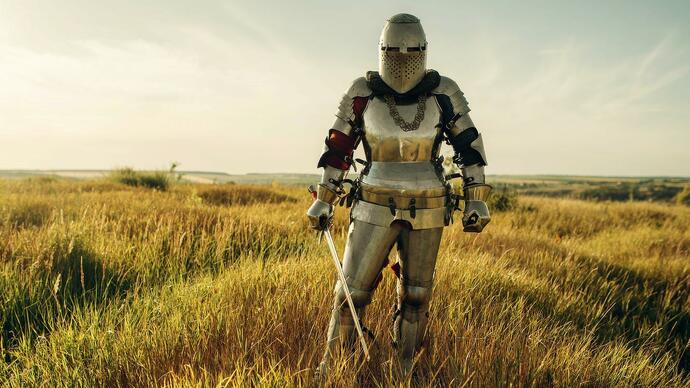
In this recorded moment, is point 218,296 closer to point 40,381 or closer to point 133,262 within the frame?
point 40,381

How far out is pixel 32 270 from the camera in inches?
124

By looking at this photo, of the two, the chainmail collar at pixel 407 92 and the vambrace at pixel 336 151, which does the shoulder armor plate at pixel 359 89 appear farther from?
the vambrace at pixel 336 151

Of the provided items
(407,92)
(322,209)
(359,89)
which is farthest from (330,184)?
(407,92)

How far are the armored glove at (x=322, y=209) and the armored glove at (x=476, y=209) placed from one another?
0.76 m

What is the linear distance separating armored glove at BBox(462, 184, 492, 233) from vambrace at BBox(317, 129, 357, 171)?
0.72m

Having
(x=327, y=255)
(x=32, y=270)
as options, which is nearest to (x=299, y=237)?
(x=327, y=255)

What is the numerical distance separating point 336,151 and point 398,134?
368mm

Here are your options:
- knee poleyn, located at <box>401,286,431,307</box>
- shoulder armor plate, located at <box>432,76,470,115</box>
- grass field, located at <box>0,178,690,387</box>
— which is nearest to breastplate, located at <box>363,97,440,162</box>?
shoulder armor plate, located at <box>432,76,470,115</box>

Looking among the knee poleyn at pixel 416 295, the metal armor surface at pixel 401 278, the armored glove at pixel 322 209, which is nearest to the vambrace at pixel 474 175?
the metal armor surface at pixel 401 278

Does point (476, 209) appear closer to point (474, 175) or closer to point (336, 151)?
point (474, 175)

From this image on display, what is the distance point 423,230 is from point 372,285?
0.41 metres

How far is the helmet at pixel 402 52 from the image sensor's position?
2.34m

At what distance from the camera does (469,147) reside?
2494 millimetres

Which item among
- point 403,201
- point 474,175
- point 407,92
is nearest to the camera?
point 403,201
